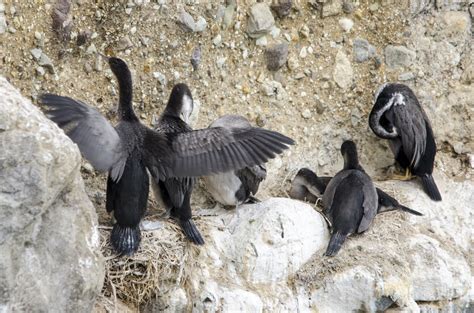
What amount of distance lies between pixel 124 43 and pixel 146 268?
71.5 inches

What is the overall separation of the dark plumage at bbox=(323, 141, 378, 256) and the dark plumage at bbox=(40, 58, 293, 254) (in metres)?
0.81

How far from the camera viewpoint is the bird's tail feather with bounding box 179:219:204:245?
6387mm

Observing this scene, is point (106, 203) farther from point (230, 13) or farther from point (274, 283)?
point (230, 13)

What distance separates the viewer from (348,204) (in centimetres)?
702

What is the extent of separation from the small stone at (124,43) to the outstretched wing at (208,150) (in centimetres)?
102

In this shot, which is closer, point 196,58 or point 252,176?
point 252,176

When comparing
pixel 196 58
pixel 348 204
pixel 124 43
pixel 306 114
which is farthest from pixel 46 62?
pixel 348 204

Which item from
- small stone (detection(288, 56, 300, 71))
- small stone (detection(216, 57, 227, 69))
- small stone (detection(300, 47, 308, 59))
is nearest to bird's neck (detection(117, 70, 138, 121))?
small stone (detection(216, 57, 227, 69))

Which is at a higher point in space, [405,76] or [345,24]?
[345,24]

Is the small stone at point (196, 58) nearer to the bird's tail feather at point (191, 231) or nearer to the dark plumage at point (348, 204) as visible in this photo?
the dark plumage at point (348, 204)

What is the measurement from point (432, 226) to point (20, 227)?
3622 millimetres

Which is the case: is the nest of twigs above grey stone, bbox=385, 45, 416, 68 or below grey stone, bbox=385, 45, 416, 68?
below

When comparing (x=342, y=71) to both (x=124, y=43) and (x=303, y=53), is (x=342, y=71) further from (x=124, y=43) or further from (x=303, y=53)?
(x=124, y=43)

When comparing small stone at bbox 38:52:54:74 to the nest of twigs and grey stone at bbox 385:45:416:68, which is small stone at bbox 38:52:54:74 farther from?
grey stone at bbox 385:45:416:68
